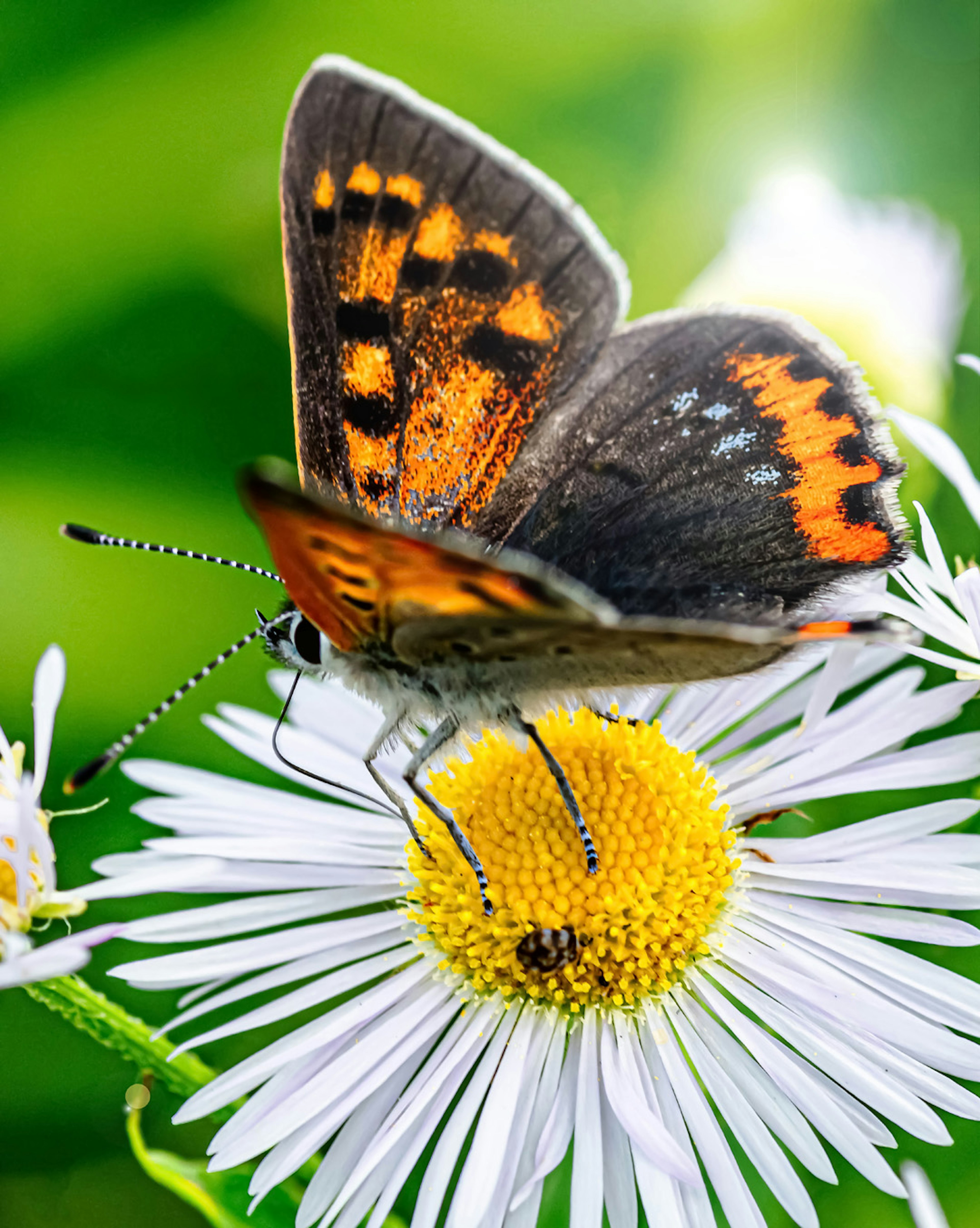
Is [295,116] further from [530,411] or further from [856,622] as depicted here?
[856,622]

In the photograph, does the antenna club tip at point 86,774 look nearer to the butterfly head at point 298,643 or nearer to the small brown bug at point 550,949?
the butterfly head at point 298,643

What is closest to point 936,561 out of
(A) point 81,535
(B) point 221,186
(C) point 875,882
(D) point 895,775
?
(D) point 895,775

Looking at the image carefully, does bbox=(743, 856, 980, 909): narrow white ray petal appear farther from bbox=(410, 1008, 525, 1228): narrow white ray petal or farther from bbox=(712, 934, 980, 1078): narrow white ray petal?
bbox=(410, 1008, 525, 1228): narrow white ray petal

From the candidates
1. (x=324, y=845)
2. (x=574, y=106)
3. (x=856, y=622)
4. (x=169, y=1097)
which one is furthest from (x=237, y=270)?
(x=856, y=622)

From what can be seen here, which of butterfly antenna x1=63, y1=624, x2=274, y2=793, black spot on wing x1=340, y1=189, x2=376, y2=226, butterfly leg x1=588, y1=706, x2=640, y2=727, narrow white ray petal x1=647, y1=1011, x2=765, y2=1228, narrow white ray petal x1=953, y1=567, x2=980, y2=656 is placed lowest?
butterfly antenna x1=63, y1=624, x2=274, y2=793

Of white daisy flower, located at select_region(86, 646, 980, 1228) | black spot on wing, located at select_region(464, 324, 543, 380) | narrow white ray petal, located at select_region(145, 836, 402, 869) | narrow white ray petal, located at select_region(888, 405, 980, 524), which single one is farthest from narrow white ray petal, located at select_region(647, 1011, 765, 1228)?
black spot on wing, located at select_region(464, 324, 543, 380)

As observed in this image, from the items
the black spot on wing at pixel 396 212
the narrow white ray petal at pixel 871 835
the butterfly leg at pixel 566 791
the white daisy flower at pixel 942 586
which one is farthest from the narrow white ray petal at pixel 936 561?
the black spot on wing at pixel 396 212
